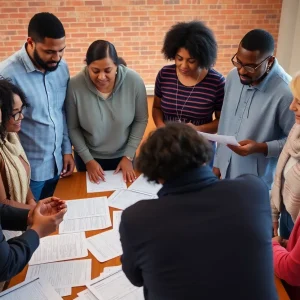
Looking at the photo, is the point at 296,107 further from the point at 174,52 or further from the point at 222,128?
the point at 174,52

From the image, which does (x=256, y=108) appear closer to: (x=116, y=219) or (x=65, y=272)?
(x=116, y=219)

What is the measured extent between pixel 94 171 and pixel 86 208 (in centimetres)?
35

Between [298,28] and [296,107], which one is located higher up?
[298,28]

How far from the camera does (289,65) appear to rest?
3.58 m

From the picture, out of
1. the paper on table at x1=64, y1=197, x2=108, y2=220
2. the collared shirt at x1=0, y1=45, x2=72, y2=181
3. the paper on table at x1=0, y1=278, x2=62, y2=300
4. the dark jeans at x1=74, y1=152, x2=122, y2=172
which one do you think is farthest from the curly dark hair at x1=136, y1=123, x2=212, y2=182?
the dark jeans at x1=74, y1=152, x2=122, y2=172

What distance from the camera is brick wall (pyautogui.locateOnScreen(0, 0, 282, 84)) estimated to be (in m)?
3.41

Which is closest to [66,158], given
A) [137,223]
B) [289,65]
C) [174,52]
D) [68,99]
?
[68,99]

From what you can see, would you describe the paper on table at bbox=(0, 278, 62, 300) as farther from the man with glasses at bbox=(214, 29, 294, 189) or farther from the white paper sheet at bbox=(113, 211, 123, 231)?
the man with glasses at bbox=(214, 29, 294, 189)

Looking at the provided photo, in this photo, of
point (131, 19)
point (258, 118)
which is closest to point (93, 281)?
point (258, 118)

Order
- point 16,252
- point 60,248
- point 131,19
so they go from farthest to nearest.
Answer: point 131,19, point 60,248, point 16,252

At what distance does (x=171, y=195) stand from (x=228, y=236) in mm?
178

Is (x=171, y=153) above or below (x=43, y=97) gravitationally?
above

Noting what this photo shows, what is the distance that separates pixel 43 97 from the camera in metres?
1.89

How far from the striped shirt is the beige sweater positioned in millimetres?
590
